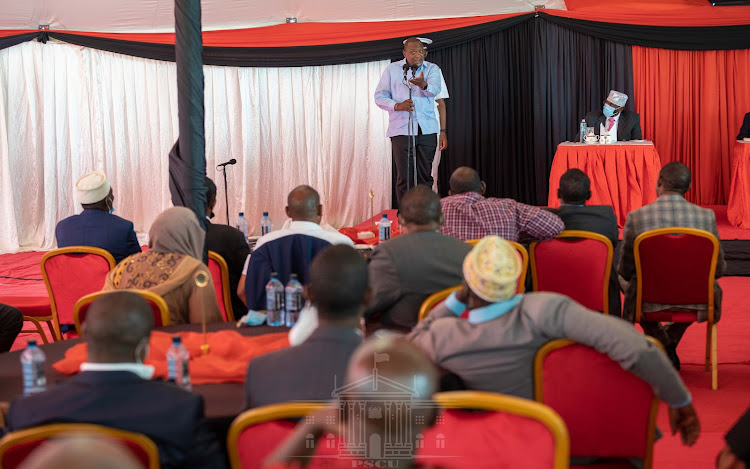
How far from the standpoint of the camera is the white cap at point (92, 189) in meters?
4.54

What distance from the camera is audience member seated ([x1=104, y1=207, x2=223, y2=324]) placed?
3281 mm

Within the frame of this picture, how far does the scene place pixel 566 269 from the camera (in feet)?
13.8

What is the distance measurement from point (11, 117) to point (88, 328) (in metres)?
7.74

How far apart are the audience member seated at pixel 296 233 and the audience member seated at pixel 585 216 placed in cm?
137

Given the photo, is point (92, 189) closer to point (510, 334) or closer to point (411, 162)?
point (510, 334)

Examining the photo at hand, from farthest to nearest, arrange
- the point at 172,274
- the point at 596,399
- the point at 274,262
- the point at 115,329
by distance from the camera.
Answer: the point at 274,262 < the point at 172,274 < the point at 596,399 < the point at 115,329

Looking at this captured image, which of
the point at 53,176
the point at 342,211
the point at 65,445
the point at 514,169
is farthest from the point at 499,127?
the point at 65,445

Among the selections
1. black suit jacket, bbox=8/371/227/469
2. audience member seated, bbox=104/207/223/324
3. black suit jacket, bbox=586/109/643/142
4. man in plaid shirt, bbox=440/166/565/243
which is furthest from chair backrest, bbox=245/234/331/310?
black suit jacket, bbox=586/109/643/142

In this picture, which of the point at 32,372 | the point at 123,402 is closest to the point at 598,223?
the point at 32,372

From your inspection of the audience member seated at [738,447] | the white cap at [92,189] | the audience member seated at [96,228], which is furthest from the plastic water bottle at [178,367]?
the white cap at [92,189]

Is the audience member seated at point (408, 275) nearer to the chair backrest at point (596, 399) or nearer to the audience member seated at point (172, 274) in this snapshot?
the audience member seated at point (172, 274)

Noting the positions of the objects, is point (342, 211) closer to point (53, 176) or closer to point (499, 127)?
point (499, 127)

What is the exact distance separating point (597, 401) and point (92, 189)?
318cm

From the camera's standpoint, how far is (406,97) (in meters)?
7.84
